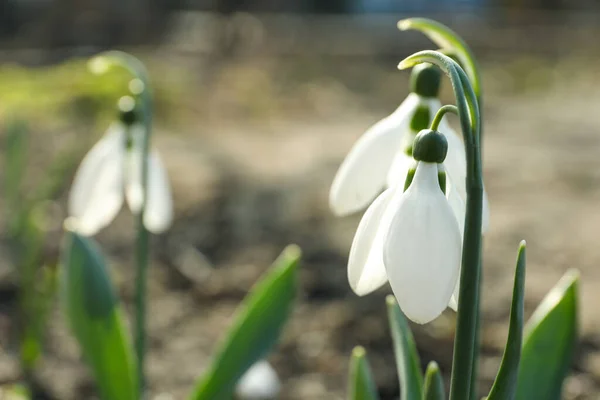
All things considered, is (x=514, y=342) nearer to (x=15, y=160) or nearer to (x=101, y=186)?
(x=101, y=186)

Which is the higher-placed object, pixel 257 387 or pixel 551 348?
pixel 551 348

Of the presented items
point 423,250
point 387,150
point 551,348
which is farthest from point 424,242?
point 551,348

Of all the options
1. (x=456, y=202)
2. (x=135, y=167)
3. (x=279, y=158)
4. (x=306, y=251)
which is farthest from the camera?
(x=279, y=158)

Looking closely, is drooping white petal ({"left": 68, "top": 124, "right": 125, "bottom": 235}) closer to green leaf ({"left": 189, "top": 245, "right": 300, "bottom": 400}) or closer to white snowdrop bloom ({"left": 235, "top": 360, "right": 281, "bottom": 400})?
green leaf ({"left": 189, "top": 245, "right": 300, "bottom": 400})

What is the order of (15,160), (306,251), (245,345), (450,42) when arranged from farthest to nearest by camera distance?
1. (306,251)
2. (15,160)
3. (245,345)
4. (450,42)

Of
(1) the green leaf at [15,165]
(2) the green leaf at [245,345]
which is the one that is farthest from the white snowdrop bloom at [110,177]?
(1) the green leaf at [15,165]

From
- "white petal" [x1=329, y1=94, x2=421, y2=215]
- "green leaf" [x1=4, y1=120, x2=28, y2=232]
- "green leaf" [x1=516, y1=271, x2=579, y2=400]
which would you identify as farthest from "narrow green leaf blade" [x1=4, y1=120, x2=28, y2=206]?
"green leaf" [x1=516, y1=271, x2=579, y2=400]

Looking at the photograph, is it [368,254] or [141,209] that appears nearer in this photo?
[368,254]

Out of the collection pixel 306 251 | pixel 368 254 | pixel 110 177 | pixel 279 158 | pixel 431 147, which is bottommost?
pixel 279 158
